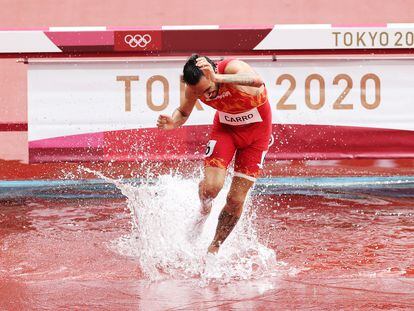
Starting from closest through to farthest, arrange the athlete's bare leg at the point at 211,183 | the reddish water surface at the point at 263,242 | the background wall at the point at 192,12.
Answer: the reddish water surface at the point at 263,242
the athlete's bare leg at the point at 211,183
the background wall at the point at 192,12

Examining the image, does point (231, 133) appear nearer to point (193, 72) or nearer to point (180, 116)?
point (180, 116)

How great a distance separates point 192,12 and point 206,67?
8.44 meters

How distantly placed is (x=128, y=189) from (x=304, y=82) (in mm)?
2685

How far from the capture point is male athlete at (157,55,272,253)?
18.7 ft

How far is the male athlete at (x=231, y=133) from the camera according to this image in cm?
569

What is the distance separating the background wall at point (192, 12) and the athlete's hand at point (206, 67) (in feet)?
26.5

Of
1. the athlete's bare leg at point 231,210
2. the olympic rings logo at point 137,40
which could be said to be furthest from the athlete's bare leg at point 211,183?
the olympic rings logo at point 137,40

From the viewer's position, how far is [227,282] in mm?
5320

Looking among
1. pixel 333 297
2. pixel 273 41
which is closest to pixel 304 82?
pixel 273 41

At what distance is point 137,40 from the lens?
27.9ft

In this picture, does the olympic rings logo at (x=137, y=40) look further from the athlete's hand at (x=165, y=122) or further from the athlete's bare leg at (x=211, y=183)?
the athlete's bare leg at (x=211, y=183)

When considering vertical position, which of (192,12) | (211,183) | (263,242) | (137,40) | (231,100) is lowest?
(263,242)

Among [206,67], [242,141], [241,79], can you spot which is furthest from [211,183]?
[206,67]

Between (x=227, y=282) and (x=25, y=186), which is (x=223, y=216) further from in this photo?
(x=25, y=186)
